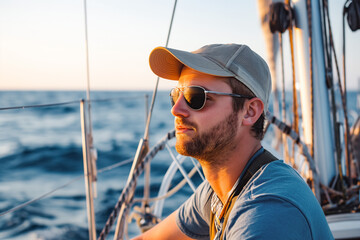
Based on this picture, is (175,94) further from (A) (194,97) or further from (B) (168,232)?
(B) (168,232)

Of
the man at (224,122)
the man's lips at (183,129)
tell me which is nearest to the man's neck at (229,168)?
the man at (224,122)

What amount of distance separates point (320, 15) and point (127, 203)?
5.65ft

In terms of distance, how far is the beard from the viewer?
1.11 metres

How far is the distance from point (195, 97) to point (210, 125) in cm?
10

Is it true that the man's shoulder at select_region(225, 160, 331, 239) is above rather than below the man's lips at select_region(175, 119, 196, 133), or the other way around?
below

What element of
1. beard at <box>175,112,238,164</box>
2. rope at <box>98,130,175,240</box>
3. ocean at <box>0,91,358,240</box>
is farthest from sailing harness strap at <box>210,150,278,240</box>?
ocean at <box>0,91,358,240</box>

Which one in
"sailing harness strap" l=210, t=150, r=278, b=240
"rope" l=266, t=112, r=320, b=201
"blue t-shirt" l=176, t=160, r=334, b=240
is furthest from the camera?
"rope" l=266, t=112, r=320, b=201

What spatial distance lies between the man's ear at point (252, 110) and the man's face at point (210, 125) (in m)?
0.04

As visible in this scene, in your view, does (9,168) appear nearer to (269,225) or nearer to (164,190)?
(164,190)

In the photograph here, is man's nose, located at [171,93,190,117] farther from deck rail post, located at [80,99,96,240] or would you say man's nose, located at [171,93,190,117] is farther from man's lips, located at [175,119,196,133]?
deck rail post, located at [80,99,96,240]

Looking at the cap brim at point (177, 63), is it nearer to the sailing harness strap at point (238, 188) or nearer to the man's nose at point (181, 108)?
the man's nose at point (181, 108)

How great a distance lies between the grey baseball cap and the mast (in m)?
1.23

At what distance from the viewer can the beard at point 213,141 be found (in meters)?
1.11

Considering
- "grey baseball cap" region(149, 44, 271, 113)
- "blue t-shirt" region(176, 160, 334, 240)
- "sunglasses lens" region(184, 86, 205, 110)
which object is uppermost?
"grey baseball cap" region(149, 44, 271, 113)
